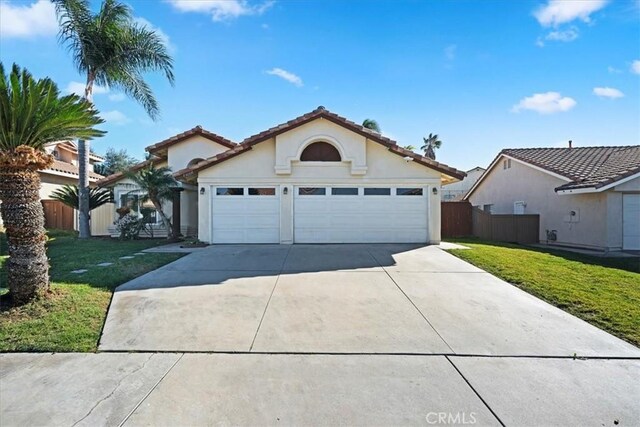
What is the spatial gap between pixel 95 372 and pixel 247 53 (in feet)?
36.7

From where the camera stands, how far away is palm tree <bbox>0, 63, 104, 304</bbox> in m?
5.51

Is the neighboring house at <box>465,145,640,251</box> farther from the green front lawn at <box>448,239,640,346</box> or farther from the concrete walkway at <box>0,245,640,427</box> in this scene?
the concrete walkway at <box>0,245,640,427</box>

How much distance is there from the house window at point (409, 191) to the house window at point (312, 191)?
309 centimetres

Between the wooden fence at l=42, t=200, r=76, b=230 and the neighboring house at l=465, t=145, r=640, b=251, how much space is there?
88.7ft

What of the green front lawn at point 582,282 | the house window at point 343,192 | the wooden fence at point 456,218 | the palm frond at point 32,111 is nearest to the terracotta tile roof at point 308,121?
the house window at point 343,192

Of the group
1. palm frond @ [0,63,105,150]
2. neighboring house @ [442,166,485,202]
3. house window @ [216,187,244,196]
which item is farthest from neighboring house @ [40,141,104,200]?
neighboring house @ [442,166,485,202]

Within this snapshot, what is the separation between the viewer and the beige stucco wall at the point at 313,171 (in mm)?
13516

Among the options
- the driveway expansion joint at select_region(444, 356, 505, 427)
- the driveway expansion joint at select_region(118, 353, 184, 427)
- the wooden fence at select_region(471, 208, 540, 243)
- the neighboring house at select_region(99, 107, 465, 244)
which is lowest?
the driveway expansion joint at select_region(444, 356, 505, 427)

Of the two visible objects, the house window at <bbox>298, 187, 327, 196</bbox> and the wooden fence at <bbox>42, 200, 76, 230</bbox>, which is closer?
the house window at <bbox>298, 187, 327, 196</bbox>

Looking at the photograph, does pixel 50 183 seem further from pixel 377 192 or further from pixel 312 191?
pixel 377 192

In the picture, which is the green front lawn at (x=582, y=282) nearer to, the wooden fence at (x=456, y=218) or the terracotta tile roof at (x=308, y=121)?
the terracotta tile roof at (x=308, y=121)

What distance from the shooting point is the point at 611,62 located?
11.5m

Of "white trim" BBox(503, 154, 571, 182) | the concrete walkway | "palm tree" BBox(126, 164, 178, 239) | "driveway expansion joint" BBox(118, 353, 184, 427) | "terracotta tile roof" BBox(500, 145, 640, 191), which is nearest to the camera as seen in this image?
"driveway expansion joint" BBox(118, 353, 184, 427)

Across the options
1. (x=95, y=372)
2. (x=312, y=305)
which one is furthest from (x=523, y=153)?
(x=95, y=372)
